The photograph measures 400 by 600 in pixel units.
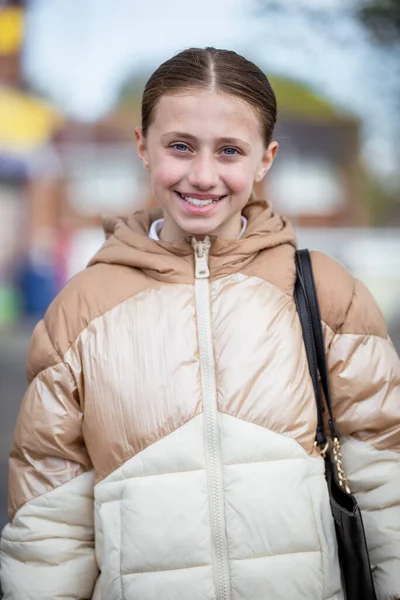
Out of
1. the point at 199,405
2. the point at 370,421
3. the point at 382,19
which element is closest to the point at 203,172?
the point at 199,405

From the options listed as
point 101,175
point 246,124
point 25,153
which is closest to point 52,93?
point 25,153

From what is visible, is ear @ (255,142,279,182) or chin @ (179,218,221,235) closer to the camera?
chin @ (179,218,221,235)

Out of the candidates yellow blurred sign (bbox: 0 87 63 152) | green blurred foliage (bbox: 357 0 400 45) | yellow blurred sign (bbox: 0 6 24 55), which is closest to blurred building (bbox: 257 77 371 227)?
yellow blurred sign (bbox: 0 87 63 152)

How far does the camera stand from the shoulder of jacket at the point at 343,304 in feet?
6.45

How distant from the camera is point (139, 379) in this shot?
1.90 m

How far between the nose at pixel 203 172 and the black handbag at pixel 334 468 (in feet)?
1.05

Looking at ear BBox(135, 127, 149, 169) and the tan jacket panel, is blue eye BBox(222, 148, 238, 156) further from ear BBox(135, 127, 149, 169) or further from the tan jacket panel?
the tan jacket panel

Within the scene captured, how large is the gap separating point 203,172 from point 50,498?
90 cm

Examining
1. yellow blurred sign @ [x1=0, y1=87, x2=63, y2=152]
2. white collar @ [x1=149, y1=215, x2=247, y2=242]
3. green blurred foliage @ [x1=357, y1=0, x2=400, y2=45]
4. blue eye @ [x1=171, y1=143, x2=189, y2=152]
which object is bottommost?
white collar @ [x1=149, y1=215, x2=247, y2=242]

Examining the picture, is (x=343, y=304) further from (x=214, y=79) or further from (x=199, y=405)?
(x=214, y=79)

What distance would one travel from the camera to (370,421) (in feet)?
6.32

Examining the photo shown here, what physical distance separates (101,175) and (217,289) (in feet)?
54.0

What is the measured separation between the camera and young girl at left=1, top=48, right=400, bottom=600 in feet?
5.92

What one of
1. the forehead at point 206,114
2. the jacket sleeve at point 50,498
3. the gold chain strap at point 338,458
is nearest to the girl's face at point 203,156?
the forehead at point 206,114
